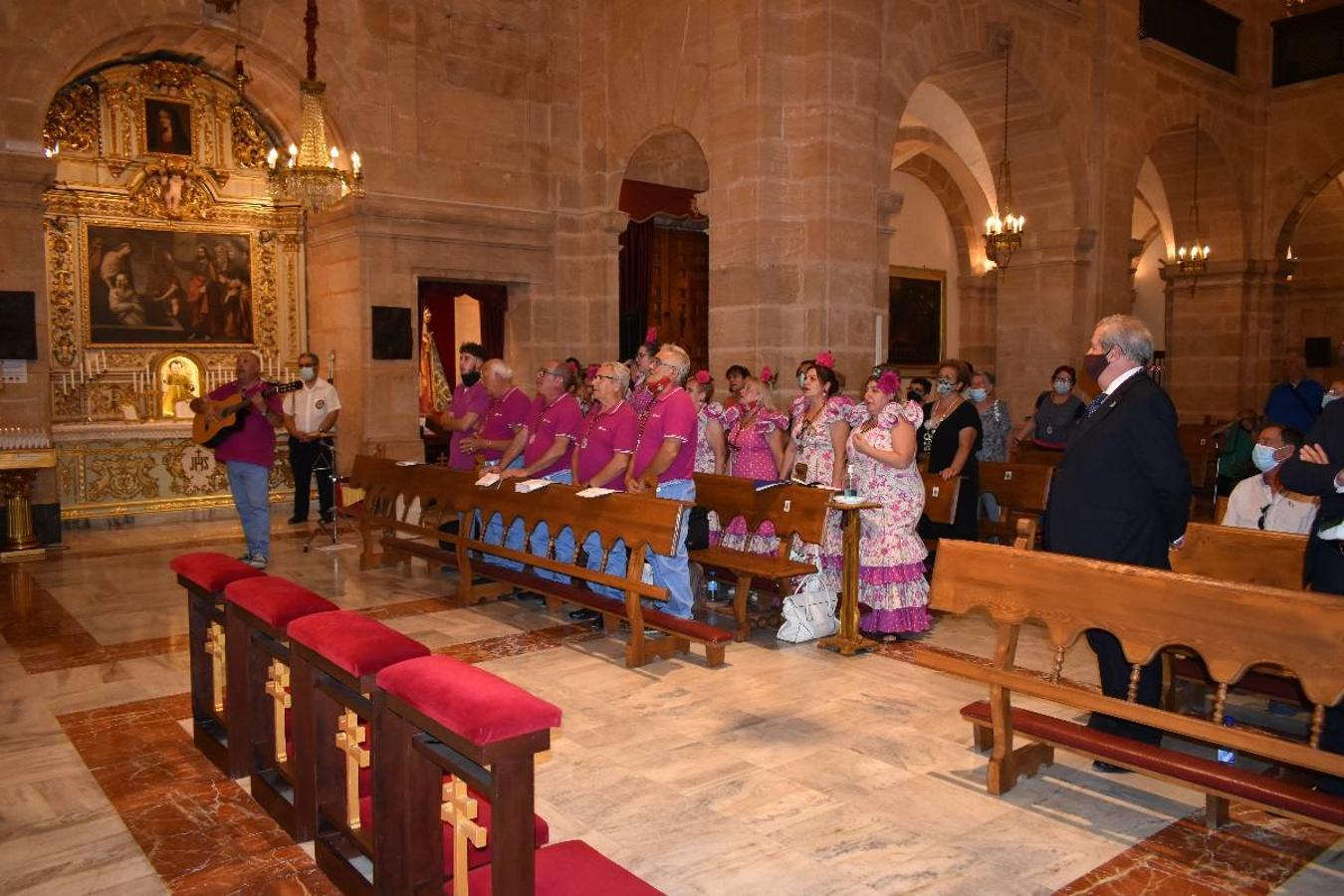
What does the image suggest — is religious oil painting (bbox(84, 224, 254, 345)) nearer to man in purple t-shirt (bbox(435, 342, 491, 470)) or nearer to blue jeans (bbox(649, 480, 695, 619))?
man in purple t-shirt (bbox(435, 342, 491, 470))

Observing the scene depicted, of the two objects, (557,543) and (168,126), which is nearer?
(557,543)

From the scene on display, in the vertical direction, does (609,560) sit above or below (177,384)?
below

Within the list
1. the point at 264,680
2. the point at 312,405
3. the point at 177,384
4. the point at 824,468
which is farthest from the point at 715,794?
the point at 177,384

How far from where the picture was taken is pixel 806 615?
5988mm

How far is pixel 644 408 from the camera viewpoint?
787cm

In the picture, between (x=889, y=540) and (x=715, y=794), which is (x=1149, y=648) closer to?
(x=715, y=794)

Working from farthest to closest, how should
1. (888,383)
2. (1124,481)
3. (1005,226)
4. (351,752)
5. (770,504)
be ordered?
1. (1005,226)
2. (770,504)
3. (888,383)
4. (1124,481)
5. (351,752)

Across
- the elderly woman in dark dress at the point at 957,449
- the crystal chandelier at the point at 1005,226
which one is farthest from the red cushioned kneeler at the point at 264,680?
the crystal chandelier at the point at 1005,226

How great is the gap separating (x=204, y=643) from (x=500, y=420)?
3.49m

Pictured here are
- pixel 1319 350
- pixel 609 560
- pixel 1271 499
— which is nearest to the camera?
pixel 1271 499

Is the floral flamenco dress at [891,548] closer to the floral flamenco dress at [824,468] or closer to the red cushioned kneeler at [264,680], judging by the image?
the floral flamenco dress at [824,468]

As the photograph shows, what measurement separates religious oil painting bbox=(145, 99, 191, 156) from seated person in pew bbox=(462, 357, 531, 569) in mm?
A: 6480

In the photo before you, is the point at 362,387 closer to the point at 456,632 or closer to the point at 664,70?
the point at 664,70

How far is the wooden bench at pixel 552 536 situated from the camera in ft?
17.8
